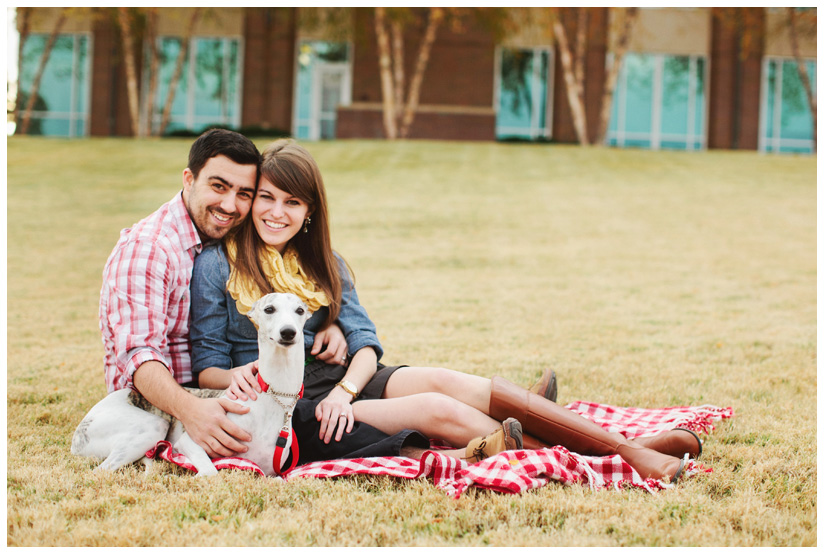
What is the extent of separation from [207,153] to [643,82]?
83.6 feet

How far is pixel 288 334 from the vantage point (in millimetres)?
2836

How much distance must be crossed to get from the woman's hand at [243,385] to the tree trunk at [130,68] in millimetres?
21761

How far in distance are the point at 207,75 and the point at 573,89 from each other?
12619 mm

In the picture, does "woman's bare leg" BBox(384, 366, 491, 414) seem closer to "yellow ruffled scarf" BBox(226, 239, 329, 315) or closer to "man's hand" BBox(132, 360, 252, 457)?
"yellow ruffled scarf" BBox(226, 239, 329, 315)

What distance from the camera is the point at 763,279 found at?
9883 mm

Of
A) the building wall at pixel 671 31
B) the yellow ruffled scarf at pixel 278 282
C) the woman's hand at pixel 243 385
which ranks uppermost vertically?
the building wall at pixel 671 31

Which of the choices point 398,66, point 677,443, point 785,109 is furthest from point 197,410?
point 785,109

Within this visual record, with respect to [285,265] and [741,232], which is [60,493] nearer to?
[285,265]

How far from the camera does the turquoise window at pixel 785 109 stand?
2603cm

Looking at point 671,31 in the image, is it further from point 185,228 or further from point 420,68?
point 185,228

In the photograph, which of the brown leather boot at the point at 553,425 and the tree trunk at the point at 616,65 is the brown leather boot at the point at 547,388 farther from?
the tree trunk at the point at 616,65

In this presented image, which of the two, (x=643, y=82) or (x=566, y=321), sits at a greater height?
(x=643, y=82)

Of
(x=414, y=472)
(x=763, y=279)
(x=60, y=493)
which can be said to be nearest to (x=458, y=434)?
(x=414, y=472)

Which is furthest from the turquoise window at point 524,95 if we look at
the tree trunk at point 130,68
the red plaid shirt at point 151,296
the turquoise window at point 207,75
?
the red plaid shirt at point 151,296
